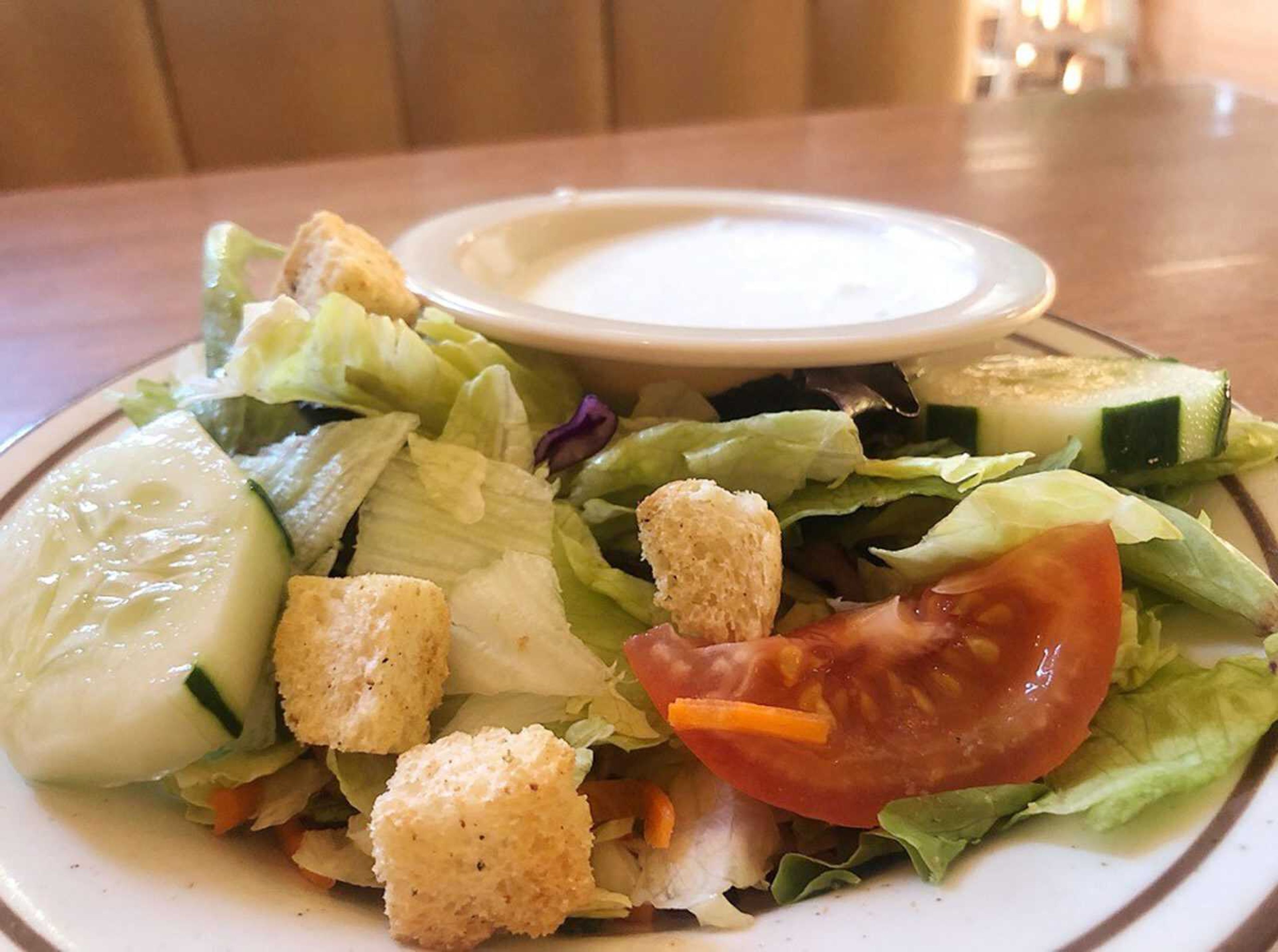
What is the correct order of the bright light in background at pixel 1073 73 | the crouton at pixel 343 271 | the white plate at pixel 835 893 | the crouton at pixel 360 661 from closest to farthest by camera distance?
the white plate at pixel 835 893 → the crouton at pixel 360 661 → the crouton at pixel 343 271 → the bright light in background at pixel 1073 73

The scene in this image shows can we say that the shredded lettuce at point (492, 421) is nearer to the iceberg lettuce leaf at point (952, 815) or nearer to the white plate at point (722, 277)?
the white plate at point (722, 277)

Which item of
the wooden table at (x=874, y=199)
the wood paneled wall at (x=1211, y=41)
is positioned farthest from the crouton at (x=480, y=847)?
the wood paneled wall at (x=1211, y=41)

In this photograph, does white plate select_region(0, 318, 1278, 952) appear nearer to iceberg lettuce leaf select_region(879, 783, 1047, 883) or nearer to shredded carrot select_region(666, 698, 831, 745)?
iceberg lettuce leaf select_region(879, 783, 1047, 883)

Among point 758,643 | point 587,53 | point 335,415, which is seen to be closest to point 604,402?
point 335,415

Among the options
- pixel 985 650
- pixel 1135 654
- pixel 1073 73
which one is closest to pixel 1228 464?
pixel 1135 654

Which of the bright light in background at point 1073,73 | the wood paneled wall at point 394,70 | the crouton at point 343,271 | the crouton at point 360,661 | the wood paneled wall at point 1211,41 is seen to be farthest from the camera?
the bright light in background at point 1073,73

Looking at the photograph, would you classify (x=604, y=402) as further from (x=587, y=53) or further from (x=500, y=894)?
(x=587, y=53)

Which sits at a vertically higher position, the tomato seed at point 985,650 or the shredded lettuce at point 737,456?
the shredded lettuce at point 737,456

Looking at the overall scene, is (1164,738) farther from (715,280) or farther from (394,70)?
(394,70)
